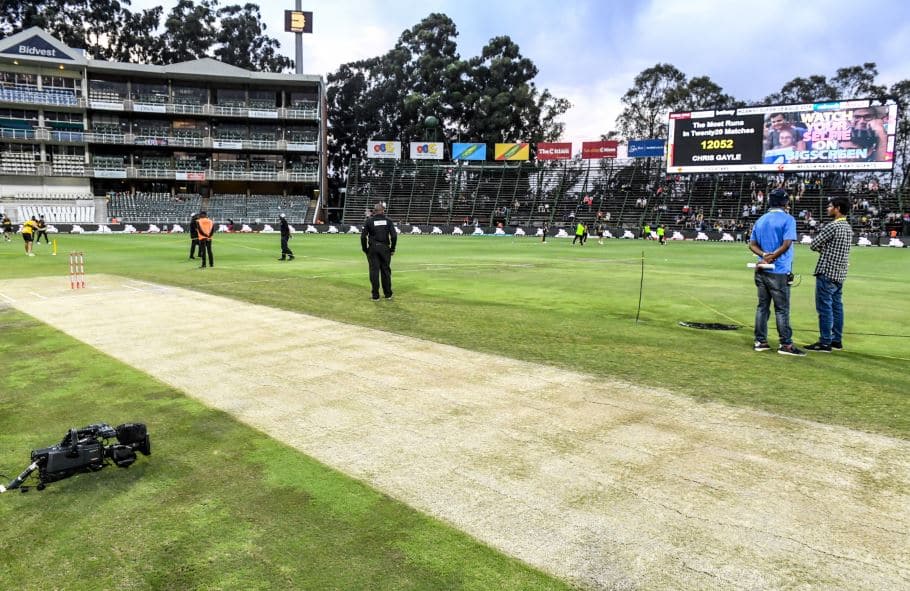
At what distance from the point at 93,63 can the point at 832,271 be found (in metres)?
74.5

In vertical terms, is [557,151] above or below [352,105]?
below

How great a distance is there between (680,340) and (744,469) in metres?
5.02

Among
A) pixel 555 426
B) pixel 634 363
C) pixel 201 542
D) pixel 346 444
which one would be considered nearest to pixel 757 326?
pixel 634 363

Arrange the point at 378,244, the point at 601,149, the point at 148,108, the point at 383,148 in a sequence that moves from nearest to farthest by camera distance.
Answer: the point at 378,244, the point at 601,149, the point at 148,108, the point at 383,148

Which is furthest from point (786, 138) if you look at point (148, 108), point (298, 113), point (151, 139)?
point (148, 108)

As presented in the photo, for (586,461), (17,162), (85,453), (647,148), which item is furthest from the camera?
(17,162)

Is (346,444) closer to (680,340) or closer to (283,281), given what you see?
(680,340)

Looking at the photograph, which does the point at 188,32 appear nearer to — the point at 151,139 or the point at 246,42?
the point at 246,42

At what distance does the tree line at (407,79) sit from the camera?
76.6 meters

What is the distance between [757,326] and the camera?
8516 mm

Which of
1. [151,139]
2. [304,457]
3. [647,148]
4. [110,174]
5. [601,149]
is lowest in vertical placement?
[304,457]

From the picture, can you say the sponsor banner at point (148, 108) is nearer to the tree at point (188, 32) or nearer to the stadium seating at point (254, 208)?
the stadium seating at point (254, 208)

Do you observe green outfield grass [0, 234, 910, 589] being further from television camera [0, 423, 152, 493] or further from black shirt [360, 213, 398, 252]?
black shirt [360, 213, 398, 252]

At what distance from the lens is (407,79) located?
86.2 meters
